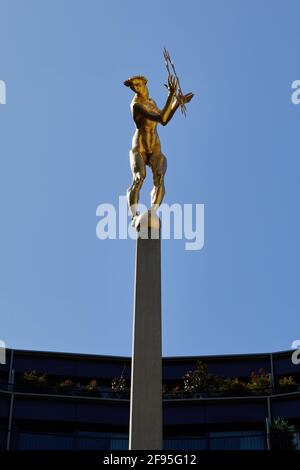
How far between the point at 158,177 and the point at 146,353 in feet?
13.3

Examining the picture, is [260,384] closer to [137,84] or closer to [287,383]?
[287,383]

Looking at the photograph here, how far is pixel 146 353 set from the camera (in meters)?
17.0

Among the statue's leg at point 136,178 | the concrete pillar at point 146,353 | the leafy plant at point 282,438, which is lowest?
the concrete pillar at point 146,353

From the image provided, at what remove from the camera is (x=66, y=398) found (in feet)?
134

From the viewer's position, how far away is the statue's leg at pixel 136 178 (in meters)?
19.2

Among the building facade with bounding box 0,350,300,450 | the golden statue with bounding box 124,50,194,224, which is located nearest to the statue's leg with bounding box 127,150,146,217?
the golden statue with bounding box 124,50,194,224

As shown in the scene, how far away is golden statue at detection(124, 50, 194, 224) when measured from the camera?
62.5 ft

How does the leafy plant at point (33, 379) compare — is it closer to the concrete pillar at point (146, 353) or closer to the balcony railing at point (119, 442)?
the balcony railing at point (119, 442)

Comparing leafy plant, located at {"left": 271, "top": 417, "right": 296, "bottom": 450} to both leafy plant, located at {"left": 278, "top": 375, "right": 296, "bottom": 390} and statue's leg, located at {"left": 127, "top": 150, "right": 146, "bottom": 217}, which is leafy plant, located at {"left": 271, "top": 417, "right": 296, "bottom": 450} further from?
statue's leg, located at {"left": 127, "top": 150, "right": 146, "bottom": 217}

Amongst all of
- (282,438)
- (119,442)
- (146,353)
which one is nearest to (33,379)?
(119,442)

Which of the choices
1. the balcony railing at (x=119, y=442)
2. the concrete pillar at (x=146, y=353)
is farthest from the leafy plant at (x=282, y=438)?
the concrete pillar at (x=146, y=353)
